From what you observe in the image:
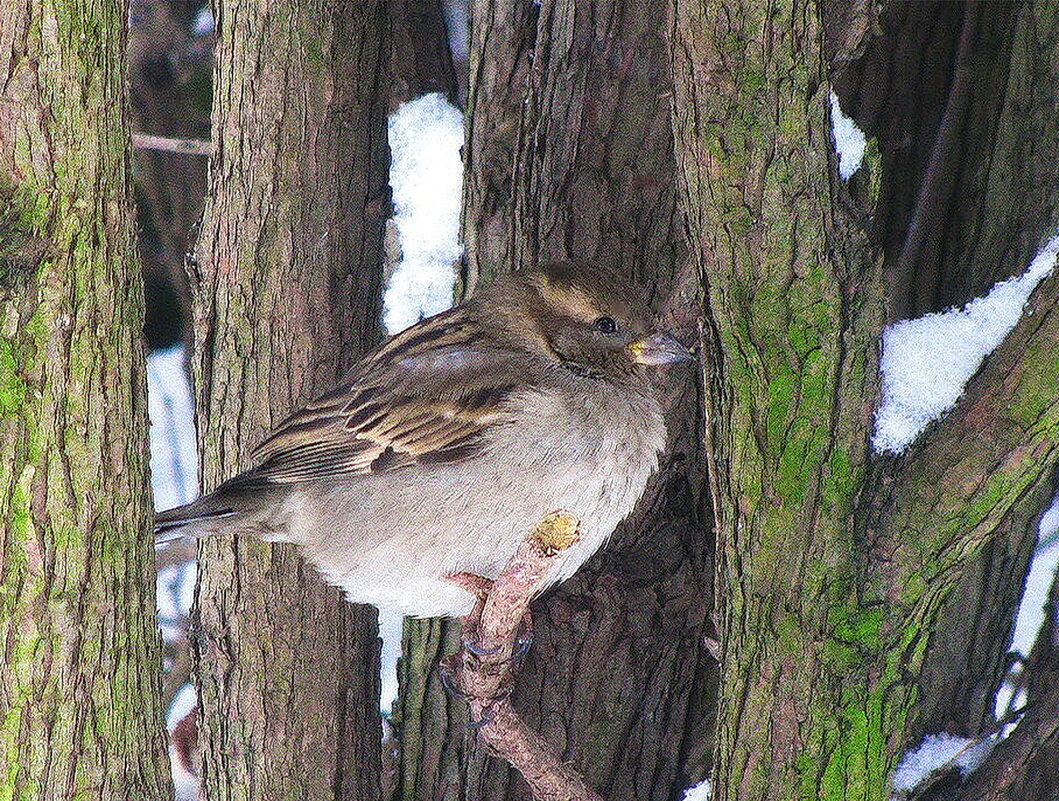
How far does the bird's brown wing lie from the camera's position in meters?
2.98

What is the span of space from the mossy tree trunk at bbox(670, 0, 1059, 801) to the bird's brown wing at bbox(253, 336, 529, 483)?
788mm

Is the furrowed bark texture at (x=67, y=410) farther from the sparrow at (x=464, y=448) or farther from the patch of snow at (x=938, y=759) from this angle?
the patch of snow at (x=938, y=759)

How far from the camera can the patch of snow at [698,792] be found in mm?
3045

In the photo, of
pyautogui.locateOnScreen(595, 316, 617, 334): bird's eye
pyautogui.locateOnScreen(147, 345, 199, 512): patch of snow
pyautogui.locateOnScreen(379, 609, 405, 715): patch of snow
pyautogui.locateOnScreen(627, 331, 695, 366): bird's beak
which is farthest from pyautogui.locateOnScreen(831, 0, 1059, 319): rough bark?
pyautogui.locateOnScreen(147, 345, 199, 512): patch of snow

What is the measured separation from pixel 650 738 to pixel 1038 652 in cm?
91

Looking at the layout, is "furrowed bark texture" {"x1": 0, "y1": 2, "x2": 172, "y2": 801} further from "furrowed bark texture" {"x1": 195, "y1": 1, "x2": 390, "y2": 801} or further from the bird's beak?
the bird's beak

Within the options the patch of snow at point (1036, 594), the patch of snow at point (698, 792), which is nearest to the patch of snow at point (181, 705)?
the patch of snow at point (698, 792)

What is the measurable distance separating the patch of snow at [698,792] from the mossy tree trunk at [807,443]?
2.09 ft

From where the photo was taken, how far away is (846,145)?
2.27m

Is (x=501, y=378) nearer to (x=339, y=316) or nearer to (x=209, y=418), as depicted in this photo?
(x=339, y=316)

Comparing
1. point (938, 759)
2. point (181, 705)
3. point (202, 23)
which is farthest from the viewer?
point (202, 23)

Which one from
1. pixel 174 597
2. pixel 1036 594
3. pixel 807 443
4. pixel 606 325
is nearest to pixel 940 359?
pixel 807 443

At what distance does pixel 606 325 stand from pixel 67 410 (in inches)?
49.6

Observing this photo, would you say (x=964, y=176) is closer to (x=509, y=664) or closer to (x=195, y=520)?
(x=509, y=664)
